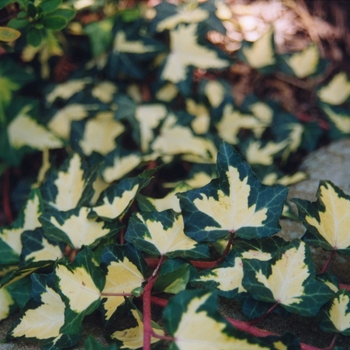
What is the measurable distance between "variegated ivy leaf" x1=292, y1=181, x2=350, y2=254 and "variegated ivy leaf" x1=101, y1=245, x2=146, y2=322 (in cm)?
29

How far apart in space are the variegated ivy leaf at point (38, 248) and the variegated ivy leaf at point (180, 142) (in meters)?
0.39

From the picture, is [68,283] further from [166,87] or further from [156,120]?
[166,87]

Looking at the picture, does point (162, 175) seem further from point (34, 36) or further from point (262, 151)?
point (34, 36)

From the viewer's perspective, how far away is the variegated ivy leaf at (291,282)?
2.00ft

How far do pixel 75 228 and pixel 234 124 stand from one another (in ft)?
1.97

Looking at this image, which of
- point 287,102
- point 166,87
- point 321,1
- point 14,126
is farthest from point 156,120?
point 321,1

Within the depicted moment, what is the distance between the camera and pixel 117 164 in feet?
3.23

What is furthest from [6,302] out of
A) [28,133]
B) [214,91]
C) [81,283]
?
[214,91]

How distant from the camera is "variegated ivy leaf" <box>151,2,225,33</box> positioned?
116cm

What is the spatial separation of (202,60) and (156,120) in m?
0.22

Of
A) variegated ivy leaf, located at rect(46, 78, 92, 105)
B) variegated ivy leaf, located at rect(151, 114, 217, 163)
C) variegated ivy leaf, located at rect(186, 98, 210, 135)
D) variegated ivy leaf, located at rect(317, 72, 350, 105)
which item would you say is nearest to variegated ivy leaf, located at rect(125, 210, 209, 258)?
variegated ivy leaf, located at rect(151, 114, 217, 163)

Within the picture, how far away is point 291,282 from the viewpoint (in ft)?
2.03

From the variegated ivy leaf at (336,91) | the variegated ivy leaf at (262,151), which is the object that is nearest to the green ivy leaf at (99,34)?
the variegated ivy leaf at (262,151)

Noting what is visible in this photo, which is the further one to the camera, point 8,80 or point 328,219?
point 8,80
